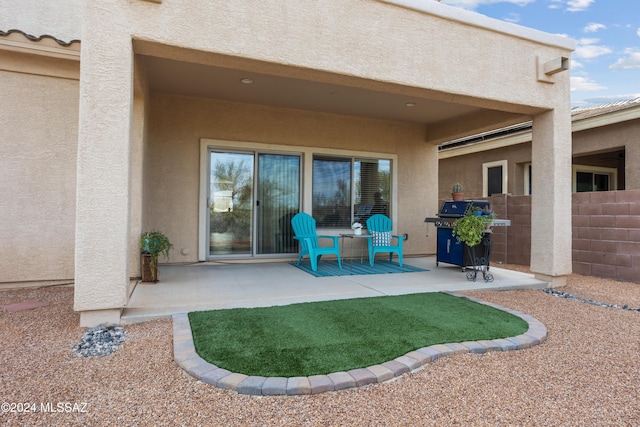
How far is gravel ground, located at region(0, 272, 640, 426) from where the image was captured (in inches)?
76.5

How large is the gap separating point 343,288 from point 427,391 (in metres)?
2.40

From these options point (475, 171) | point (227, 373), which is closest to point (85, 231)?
point (227, 373)

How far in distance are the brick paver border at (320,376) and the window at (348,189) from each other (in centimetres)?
443

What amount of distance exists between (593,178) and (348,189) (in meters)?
7.56

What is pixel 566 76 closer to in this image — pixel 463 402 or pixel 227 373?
pixel 463 402

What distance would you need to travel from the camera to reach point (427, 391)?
2232mm

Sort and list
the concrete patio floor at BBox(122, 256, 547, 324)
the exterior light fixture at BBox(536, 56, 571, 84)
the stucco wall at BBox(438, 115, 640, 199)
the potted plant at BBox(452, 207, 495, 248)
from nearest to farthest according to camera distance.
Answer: the concrete patio floor at BBox(122, 256, 547, 324) < the exterior light fixture at BBox(536, 56, 571, 84) < the potted plant at BBox(452, 207, 495, 248) < the stucco wall at BBox(438, 115, 640, 199)

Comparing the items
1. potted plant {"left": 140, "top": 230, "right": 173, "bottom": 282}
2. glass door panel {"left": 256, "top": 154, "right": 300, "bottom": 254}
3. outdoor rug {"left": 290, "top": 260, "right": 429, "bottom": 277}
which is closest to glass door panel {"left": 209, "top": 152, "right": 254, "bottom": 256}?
glass door panel {"left": 256, "top": 154, "right": 300, "bottom": 254}

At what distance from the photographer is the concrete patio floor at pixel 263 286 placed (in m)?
3.73

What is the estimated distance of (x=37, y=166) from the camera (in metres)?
4.58

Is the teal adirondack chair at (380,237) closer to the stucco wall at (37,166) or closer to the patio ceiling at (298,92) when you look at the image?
the patio ceiling at (298,92)

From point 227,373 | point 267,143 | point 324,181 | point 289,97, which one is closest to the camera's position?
point 227,373

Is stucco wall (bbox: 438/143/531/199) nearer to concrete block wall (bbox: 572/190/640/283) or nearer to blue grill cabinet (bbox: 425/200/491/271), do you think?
concrete block wall (bbox: 572/190/640/283)

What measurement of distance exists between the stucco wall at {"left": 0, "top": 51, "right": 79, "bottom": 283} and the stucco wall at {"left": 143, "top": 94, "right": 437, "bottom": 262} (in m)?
1.02
